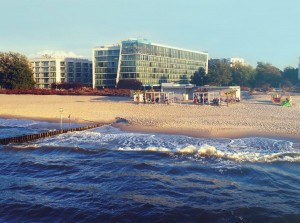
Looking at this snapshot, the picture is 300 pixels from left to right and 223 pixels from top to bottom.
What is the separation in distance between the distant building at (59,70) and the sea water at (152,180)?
85894 millimetres

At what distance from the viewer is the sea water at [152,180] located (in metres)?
11.0

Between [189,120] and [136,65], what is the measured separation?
61.5m

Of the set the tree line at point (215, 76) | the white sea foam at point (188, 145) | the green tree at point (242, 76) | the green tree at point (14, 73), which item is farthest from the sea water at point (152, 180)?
the green tree at point (242, 76)

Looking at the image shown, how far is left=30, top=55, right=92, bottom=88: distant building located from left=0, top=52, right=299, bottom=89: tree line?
73.8 feet

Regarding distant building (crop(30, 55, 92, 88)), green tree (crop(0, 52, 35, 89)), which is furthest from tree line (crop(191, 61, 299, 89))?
green tree (crop(0, 52, 35, 89))

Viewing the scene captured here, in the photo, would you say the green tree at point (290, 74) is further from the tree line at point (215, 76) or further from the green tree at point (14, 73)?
the green tree at point (14, 73)

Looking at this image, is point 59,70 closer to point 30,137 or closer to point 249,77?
point 249,77

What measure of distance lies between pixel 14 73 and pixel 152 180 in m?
65.3

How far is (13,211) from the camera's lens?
37.1 feet

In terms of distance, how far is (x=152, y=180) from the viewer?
47.8 ft

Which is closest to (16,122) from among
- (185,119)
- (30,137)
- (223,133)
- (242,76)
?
(30,137)

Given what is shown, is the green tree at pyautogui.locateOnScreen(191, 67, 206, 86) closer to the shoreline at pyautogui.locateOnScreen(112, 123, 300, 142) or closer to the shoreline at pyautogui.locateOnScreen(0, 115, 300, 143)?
the shoreline at pyautogui.locateOnScreen(0, 115, 300, 143)

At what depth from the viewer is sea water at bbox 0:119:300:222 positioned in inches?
435

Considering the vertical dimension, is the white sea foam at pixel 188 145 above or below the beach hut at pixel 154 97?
below
